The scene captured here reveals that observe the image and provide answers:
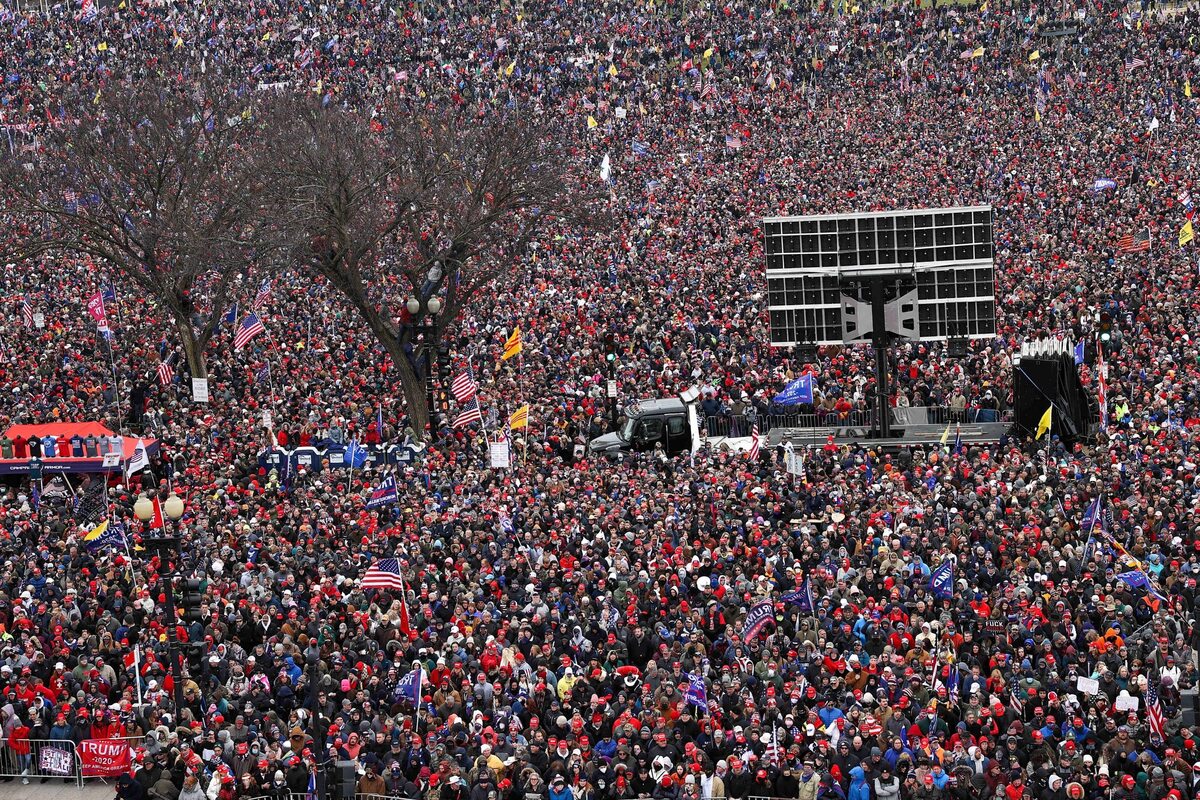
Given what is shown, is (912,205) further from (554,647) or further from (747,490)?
(554,647)

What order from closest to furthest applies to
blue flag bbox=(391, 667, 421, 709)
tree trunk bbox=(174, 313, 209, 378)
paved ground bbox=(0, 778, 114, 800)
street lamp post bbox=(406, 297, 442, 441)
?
blue flag bbox=(391, 667, 421, 709) < paved ground bbox=(0, 778, 114, 800) < street lamp post bbox=(406, 297, 442, 441) < tree trunk bbox=(174, 313, 209, 378)

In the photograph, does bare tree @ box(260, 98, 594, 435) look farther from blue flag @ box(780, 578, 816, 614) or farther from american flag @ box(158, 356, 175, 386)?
blue flag @ box(780, 578, 816, 614)

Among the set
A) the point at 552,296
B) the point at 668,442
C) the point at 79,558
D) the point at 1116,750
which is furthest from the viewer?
the point at 552,296

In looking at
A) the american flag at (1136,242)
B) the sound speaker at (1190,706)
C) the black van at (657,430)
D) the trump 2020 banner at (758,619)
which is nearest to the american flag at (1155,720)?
the sound speaker at (1190,706)

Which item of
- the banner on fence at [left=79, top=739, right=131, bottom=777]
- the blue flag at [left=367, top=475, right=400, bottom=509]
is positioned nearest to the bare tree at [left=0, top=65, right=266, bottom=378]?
the blue flag at [left=367, top=475, right=400, bottom=509]

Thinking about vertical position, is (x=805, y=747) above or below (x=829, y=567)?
below

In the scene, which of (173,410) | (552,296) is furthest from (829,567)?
(552,296)

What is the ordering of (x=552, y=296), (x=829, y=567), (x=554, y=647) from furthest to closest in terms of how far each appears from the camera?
(x=552, y=296), (x=829, y=567), (x=554, y=647)

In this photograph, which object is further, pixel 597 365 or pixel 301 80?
pixel 301 80
